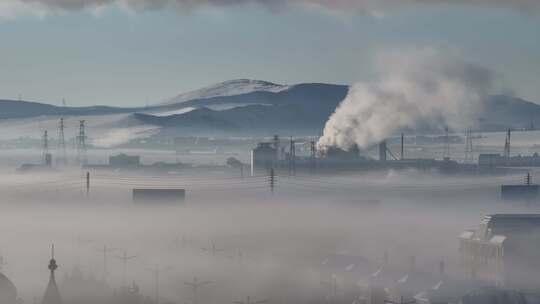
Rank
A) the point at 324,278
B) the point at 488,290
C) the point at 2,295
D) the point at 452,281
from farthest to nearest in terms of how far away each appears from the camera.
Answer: the point at 324,278 → the point at 452,281 → the point at 488,290 → the point at 2,295

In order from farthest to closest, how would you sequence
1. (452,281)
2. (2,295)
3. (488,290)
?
(452,281) → (488,290) → (2,295)

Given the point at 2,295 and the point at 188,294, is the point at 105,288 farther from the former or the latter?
the point at 2,295

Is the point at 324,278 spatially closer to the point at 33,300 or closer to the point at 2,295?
the point at 33,300

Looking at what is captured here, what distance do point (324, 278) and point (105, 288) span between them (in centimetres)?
3004

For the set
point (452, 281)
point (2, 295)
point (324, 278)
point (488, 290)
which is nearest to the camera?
point (2, 295)

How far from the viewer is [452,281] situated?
611ft

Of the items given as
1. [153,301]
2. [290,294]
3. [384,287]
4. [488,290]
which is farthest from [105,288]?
[488,290]

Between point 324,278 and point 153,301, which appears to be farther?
point 324,278

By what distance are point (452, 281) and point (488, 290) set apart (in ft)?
47.4

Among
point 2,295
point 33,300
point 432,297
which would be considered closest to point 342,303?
point 432,297

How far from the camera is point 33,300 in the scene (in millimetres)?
176625

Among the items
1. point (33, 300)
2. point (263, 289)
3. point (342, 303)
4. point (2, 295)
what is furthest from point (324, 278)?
point (2, 295)

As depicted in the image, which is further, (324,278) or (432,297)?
(324,278)

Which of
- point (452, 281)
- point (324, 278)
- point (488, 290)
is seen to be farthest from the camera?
point (324, 278)
